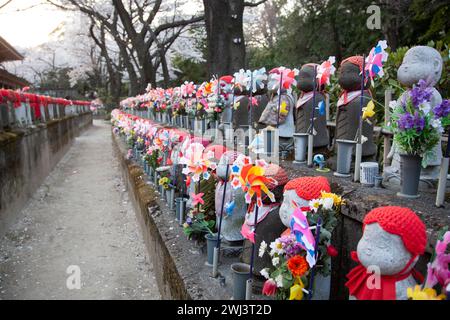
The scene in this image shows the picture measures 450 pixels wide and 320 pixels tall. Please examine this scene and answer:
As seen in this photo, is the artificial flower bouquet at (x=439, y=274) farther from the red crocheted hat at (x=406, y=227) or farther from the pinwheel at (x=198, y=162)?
the pinwheel at (x=198, y=162)

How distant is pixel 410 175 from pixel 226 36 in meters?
5.39

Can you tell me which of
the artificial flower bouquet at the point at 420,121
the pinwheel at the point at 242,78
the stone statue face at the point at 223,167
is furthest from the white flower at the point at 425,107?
the pinwheel at the point at 242,78

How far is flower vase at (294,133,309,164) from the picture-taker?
3547mm

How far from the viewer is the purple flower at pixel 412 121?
2.13 metres

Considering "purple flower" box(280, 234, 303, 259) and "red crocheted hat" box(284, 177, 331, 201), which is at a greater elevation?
"red crocheted hat" box(284, 177, 331, 201)

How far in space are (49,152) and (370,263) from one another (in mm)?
10612

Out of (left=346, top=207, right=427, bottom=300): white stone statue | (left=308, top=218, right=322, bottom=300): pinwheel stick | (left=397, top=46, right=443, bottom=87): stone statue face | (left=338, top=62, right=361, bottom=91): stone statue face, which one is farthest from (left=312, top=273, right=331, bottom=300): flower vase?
(left=338, top=62, right=361, bottom=91): stone statue face

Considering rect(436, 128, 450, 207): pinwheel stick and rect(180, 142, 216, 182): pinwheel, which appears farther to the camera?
rect(180, 142, 216, 182): pinwheel

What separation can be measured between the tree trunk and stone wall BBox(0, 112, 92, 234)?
146 inches

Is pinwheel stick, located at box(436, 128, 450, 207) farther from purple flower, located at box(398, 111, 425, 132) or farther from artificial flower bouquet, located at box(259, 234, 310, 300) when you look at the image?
artificial flower bouquet, located at box(259, 234, 310, 300)

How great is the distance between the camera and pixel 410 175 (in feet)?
7.72

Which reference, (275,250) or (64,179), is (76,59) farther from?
(275,250)

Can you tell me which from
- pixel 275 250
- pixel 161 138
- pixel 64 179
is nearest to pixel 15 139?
pixel 64 179

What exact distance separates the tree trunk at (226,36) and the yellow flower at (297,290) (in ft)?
18.6
